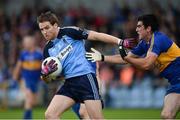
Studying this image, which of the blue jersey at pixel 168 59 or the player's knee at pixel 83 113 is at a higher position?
the blue jersey at pixel 168 59

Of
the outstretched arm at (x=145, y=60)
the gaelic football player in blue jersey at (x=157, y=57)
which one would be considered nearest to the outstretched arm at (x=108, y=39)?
the gaelic football player in blue jersey at (x=157, y=57)

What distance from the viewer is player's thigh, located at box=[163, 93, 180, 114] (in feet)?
34.8

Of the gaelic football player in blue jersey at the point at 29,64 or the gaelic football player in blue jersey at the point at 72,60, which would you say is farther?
the gaelic football player in blue jersey at the point at 29,64

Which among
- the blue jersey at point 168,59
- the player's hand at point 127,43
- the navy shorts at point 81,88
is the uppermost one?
the player's hand at point 127,43

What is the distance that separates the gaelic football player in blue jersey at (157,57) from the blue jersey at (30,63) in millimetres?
7203

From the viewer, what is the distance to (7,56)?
2439 cm

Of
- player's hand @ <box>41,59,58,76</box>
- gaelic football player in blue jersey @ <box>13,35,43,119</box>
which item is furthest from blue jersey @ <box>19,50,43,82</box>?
player's hand @ <box>41,59,58,76</box>

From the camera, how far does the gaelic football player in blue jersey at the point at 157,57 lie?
10586mm

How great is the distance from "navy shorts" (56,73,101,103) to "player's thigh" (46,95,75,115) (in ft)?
0.25

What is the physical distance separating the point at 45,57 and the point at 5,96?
11.8 metres

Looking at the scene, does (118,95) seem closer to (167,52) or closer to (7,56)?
(7,56)

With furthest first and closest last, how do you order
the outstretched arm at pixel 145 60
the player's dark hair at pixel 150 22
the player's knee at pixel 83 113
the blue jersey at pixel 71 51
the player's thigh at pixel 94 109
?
1. the player's knee at pixel 83 113
2. the player's dark hair at pixel 150 22
3. the blue jersey at pixel 71 51
4. the outstretched arm at pixel 145 60
5. the player's thigh at pixel 94 109

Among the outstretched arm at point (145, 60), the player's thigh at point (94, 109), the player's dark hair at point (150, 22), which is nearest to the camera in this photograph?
the player's thigh at point (94, 109)

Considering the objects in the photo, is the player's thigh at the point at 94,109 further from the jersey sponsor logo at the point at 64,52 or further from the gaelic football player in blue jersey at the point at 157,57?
the jersey sponsor logo at the point at 64,52
